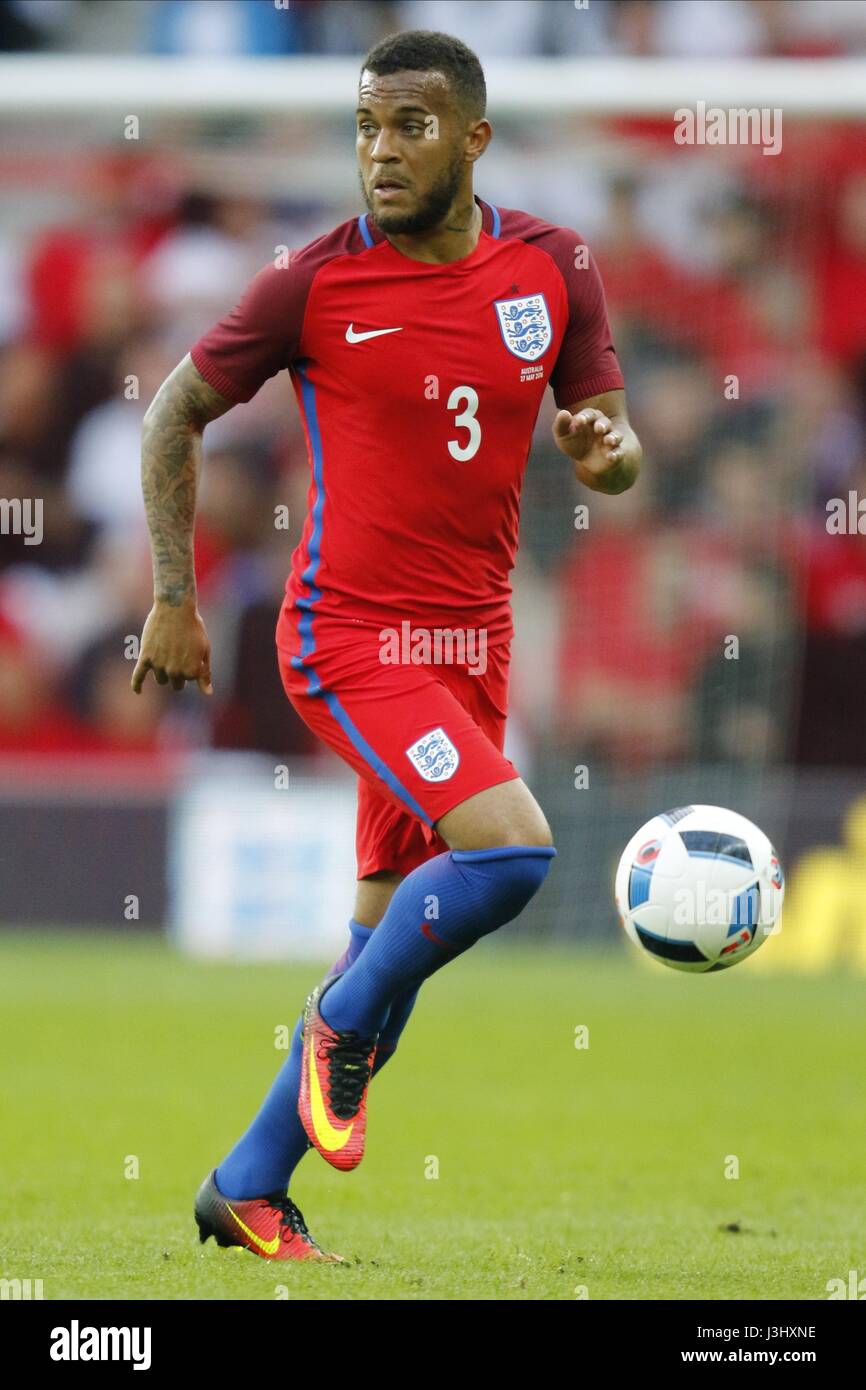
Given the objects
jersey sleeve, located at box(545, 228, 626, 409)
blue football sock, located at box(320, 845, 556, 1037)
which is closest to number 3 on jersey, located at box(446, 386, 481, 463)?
jersey sleeve, located at box(545, 228, 626, 409)

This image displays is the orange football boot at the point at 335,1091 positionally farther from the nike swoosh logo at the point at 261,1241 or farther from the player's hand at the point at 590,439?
the player's hand at the point at 590,439

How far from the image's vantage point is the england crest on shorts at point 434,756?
4.93m

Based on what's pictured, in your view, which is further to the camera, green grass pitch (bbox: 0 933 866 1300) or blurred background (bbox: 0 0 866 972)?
blurred background (bbox: 0 0 866 972)

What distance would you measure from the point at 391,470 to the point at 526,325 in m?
0.51

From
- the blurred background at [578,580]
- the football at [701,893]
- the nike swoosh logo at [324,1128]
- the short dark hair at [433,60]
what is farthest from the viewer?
the blurred background at [578,580]

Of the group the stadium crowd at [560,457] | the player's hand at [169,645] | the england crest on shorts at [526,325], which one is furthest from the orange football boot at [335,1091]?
the stadium crowd at [560,457]

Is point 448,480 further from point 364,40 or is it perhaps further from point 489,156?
point 364,40

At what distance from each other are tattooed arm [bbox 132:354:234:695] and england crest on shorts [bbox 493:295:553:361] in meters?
0.69

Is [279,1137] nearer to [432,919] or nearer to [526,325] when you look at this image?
[432,919]

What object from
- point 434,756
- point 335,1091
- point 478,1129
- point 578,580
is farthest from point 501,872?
point 578,580

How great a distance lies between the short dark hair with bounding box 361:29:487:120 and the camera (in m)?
5.13

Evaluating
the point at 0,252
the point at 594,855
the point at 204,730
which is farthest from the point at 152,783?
the point at 0,252

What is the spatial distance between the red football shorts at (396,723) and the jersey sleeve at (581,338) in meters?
0.69

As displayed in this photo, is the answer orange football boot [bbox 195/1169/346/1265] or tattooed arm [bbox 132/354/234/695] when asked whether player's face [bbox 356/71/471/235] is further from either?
orange football boot [bbox 195/1169/346/1265]
